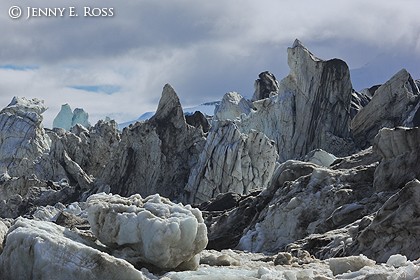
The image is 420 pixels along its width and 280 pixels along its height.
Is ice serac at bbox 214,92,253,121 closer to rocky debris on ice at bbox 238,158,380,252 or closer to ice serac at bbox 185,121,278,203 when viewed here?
ice serac at bbox 185,121,278,203

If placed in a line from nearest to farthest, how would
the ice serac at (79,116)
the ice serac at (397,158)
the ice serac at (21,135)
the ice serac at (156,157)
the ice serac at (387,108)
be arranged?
the ice serac at (397,158)
the ice serac at (387,108)
the ice serac at (156,157)
the ice serac at (21,135)
the ice serac at (79,116)

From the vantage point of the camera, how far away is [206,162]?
60500mm

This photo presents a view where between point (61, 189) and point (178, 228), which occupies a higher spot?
point (61, 189)

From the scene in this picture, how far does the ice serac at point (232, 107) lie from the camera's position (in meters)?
100

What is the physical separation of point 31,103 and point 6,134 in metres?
6.90

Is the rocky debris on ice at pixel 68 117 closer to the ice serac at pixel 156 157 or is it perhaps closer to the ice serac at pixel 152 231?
the ice serac at pixel 156 157

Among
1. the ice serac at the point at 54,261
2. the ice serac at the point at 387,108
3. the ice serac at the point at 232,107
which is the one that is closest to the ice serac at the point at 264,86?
the ice serac at the point at 232,107

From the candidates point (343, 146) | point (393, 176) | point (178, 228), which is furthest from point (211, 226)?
point (343, 146)

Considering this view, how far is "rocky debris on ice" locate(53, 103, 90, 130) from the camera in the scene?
154250 millimetres

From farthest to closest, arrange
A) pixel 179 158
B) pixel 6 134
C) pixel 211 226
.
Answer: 1. pixel 6 134
2. pixel 179 158
3. pixel 211 226

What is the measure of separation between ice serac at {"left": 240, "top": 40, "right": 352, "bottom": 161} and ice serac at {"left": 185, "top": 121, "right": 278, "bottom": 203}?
1119cm

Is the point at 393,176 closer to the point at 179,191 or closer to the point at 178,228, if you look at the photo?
the point at 178,228

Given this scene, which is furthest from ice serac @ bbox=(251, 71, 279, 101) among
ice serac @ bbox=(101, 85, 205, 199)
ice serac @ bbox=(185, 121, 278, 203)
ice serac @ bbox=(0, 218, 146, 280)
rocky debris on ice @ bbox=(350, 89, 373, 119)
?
ice serac @ bbox=(0, 218, 146, 280)

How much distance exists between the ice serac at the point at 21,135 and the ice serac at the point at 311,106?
3251 centimetres
